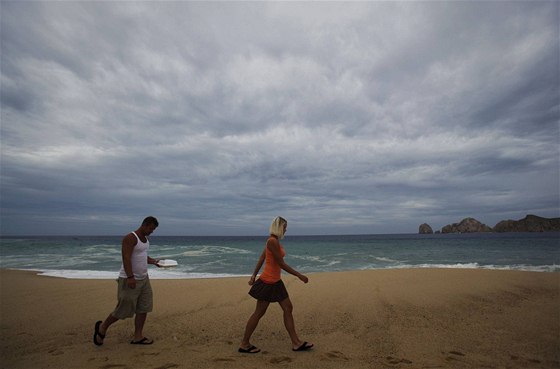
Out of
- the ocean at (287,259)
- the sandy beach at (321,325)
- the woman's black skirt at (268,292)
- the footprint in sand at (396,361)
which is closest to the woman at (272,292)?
the woman's black skirt at (268,292)

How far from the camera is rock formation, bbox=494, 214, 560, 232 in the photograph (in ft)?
395

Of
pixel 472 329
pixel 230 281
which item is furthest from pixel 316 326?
pixel 230 281

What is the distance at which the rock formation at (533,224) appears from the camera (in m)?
120

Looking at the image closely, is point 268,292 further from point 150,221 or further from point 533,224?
point 533,224

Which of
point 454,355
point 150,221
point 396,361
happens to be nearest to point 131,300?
point 150,221

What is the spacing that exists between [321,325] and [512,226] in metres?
160

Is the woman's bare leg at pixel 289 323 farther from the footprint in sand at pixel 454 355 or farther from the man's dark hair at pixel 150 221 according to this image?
the man's dark hair at pixel 150 221

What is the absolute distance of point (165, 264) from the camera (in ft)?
18.0

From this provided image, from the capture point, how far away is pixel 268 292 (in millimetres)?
4469

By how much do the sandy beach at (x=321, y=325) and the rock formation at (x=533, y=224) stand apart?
148m

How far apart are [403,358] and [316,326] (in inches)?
71.1

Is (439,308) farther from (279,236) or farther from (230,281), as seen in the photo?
(230,281)

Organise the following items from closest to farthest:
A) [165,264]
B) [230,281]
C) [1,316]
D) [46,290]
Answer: [165,264] → [1,316] → [46,290] → [230,281]

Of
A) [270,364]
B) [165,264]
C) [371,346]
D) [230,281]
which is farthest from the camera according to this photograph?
[230,281]
